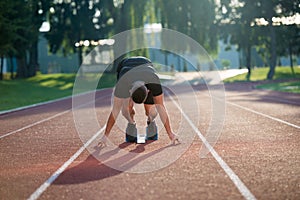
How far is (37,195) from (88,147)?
3819mm

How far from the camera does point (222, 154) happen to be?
27.1 feet

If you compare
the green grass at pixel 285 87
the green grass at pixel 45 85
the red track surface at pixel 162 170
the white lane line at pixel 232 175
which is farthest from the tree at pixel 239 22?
the white lane line at pixel 232 175

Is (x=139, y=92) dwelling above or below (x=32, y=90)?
above

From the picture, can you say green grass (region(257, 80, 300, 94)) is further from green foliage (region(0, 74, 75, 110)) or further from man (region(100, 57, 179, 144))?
man (region(100, 57, 179, 144))

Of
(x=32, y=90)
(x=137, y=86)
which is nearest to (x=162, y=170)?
(x=137, y=86)

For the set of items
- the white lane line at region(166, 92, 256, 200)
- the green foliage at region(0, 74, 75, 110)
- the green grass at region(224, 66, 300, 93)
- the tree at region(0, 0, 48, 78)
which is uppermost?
the tree at region(0, 0, 48, 78)

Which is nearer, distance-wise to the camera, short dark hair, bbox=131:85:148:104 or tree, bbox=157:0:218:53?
short dark hair, bbox=131:85:148:104

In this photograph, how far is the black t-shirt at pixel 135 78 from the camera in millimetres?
8938

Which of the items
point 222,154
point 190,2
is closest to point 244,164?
point 222,154

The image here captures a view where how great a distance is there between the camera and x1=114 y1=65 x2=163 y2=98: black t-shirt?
29.3 ft

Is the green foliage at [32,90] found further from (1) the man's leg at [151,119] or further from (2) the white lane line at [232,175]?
(2) the white lane line at [232,175]

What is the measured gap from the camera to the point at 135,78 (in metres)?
8.95

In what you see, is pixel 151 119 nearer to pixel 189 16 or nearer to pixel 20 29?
pixel 20 29

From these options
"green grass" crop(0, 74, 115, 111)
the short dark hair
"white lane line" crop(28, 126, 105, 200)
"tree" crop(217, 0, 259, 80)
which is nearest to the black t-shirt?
the short dark hair
